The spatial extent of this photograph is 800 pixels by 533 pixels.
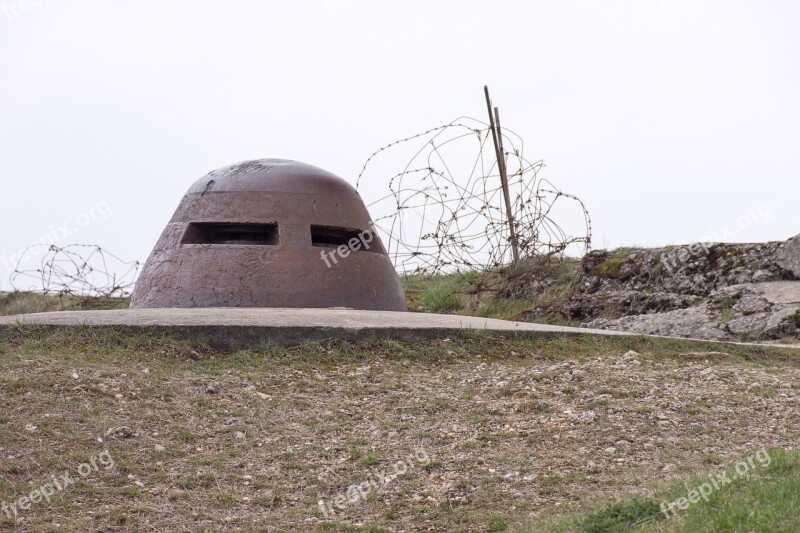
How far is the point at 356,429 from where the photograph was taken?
195 inches

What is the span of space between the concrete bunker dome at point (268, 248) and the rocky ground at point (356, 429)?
1.45m

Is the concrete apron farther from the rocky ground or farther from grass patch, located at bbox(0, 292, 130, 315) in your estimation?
grass patch, located at bbox(0, 292, 130, 315)

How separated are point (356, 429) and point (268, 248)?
2.93 m

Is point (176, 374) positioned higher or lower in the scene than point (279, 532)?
higher

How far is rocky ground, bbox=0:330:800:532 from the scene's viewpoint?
13.1 feet

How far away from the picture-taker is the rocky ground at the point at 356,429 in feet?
13.1

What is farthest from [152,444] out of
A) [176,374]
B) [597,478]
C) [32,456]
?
[597,478]

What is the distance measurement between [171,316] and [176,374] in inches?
38.5

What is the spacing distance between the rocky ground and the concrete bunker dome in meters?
1.45

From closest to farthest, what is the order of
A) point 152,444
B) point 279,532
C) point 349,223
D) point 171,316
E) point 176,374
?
1. point 279,532
2. point 152,444
3. point 176,374
4. point 171,316
5. point 349,223

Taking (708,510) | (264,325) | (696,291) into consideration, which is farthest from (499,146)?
(708,510)

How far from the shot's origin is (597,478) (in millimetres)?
4156

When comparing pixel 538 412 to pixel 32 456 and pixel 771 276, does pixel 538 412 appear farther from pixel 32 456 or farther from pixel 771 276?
pixel 771 276

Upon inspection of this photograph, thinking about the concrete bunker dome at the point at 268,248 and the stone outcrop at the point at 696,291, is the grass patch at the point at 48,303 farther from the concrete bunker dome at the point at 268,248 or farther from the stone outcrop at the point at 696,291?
the stone outcrop at the point at 696,291
